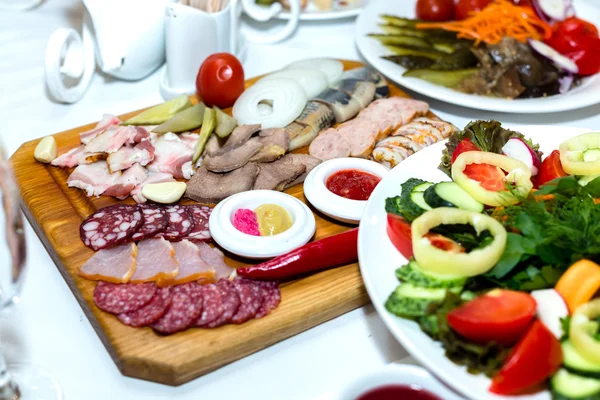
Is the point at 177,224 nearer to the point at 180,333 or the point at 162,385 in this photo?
the point at 180,333

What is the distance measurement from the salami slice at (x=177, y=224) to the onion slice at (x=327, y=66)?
120 cm

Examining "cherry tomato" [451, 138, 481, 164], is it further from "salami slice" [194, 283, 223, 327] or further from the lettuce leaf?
"salami slice" [194, 283, 223, 327]

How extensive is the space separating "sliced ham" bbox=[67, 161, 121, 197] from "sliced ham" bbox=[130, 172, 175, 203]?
99mm

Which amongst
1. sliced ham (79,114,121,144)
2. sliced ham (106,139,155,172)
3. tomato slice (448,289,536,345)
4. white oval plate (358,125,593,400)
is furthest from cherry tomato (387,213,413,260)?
sliced ham (79,114,121,144)

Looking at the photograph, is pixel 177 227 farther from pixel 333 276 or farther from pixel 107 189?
pixel 333 276

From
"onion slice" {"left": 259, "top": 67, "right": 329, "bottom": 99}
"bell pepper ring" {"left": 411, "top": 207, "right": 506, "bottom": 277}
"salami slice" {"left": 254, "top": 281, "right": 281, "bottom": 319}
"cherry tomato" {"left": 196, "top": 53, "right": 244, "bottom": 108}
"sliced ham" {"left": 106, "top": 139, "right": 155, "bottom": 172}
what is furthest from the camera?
"onion slice" {"left": 259, "top": 67, "right": 329, "bottom": 99}

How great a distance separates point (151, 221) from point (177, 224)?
92 mm

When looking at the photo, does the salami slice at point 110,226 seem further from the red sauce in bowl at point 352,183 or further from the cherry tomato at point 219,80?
the cherry tomato at point 219,80

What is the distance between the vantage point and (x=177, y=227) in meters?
2.11

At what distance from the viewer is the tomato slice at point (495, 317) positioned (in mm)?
1452

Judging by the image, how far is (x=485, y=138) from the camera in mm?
2250

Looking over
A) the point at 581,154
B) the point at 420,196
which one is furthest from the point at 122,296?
the point at 581,154

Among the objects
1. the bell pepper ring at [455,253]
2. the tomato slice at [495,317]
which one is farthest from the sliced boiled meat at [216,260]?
the tomato slice at [495,317]

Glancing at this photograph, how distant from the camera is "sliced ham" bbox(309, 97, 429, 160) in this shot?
2.55 metres
